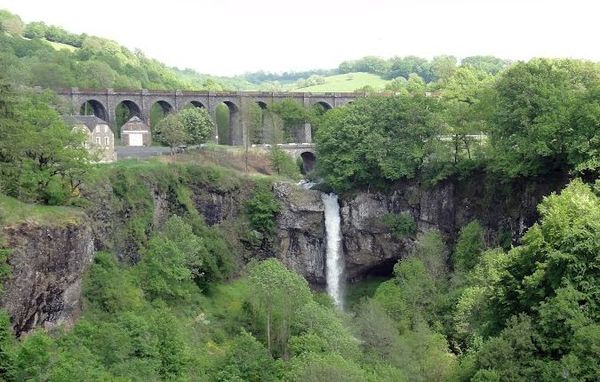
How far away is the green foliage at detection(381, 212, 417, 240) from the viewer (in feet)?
193

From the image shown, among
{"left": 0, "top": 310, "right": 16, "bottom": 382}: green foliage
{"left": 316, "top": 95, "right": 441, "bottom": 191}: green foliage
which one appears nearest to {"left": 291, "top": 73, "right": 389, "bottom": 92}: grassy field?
{"left": 316, "top": 95, "right": 441, "bottom": 191}: green foliage

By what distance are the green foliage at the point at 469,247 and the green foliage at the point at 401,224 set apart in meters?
6.82

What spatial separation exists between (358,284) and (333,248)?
12.7 ft

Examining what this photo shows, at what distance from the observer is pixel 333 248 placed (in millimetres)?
61688

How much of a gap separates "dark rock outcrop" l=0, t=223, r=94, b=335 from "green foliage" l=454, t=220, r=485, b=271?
2634cm

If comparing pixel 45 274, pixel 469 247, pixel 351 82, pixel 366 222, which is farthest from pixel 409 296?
pixel 351 82

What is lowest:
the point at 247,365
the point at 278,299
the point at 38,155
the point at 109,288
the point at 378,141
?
the point at 247,365

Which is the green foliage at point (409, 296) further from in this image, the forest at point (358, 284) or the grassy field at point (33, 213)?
the grassy field at point (33, 213)

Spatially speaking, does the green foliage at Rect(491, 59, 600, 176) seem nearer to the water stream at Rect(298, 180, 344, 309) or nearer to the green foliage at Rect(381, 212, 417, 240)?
the green foliage at Rect(381, 212, 417, 240)

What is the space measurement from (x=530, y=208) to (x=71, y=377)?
33.3 meters

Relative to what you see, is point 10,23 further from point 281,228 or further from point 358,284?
point 358,284

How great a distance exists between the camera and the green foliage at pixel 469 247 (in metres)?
50.5

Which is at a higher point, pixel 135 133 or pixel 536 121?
pixel 536 121

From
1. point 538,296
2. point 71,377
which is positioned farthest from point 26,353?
point 538,296
